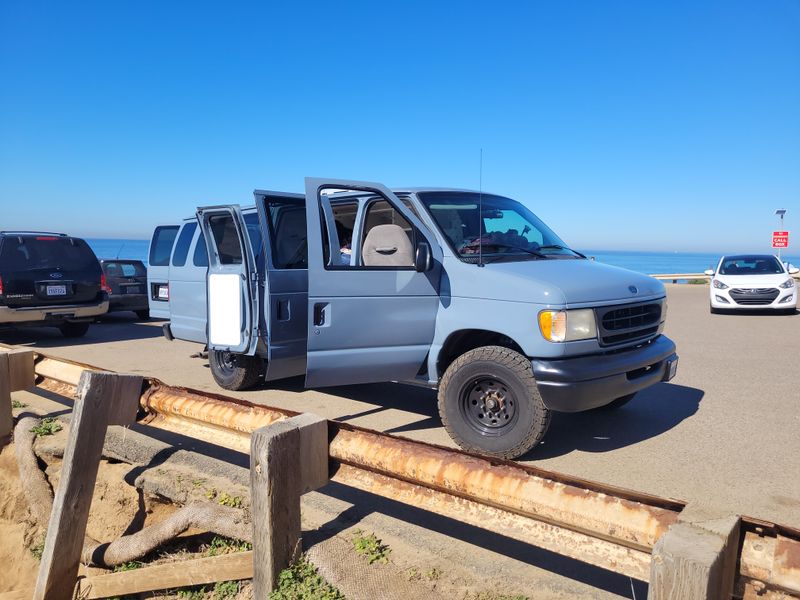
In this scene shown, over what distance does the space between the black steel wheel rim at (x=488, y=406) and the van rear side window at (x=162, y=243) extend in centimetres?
690

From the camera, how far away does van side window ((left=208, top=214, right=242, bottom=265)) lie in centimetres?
661

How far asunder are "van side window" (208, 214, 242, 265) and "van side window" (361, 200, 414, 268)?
186 cm

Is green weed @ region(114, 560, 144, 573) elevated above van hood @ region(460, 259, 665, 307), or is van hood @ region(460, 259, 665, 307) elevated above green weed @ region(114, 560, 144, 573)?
van hood @ region(460, 259, 665, 307)

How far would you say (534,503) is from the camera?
2.16 m

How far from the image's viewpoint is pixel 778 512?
383cm

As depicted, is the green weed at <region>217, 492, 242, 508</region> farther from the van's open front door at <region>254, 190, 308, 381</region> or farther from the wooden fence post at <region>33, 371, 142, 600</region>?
the van's open front door at <region>254, 190, 308, 381</region>

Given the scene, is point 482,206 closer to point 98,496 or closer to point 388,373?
point 388,373

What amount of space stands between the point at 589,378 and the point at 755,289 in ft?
40.6

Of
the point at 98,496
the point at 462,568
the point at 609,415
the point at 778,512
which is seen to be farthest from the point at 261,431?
the point at 609,415

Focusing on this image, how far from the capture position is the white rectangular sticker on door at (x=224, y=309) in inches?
241

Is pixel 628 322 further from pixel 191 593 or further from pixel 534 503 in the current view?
pixel 191 593

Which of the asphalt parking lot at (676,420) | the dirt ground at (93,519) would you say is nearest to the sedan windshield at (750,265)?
the asphalt parking lot at (676,420)

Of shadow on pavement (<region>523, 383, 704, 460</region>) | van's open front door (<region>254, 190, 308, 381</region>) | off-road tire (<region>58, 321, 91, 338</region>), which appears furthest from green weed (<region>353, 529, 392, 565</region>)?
off-road tire (<region>58, 321, 91, 338</region>)

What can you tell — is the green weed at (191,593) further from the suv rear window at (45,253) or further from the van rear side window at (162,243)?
the suv rear window at (45,253)
